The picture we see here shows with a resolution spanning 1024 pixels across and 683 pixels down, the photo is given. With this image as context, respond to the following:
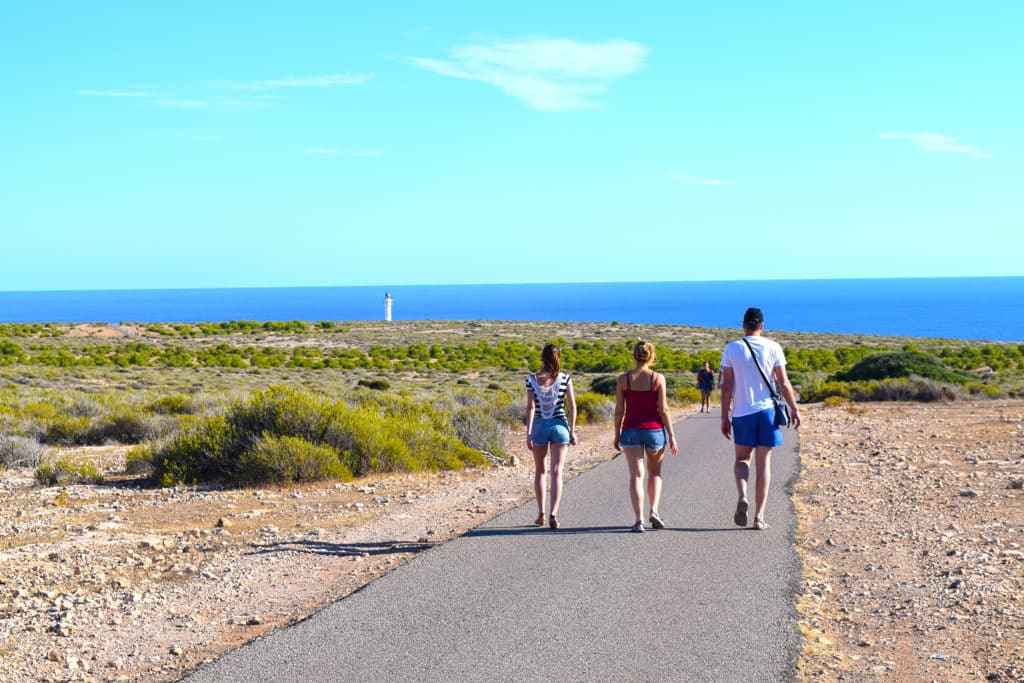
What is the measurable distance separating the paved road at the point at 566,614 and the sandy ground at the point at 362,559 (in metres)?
0.35

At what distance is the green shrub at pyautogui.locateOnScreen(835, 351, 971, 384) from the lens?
99.7ft

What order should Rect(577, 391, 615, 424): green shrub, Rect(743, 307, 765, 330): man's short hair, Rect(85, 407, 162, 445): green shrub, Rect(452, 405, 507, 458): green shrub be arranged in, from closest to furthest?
Rect(743, 307, 765, 330): man's short hair
Rect(452, 405, 507, 458): green shrub
Rect(85, 407, 162, 445): green shrub
Rect(577, 391, 615, 424): green shrub

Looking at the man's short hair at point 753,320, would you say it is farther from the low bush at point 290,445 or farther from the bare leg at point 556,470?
the low bush at point 290,445

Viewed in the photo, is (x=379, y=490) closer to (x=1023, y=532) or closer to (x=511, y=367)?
(x=1023, y=532)

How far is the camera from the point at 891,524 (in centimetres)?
926

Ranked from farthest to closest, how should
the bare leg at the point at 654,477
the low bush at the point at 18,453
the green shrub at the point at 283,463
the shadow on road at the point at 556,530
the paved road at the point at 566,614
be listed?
1. the low bush at the point at 18,453
2. the green shrub at the point at 283,463
3. the shadow on road at the point at 556,530
4. the bare leg at the point at 654,477
5. the paved road at the point at 566,614

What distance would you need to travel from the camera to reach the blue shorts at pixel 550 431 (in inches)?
334

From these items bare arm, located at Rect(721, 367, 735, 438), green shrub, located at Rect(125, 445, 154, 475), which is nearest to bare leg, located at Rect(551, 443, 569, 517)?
bare arm, located at Rect(721, 367, 735, 438)

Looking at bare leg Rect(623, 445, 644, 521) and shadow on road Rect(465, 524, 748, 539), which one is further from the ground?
bare leg Rect(623, 445, 644, 521)

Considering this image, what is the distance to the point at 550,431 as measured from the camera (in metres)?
8.49

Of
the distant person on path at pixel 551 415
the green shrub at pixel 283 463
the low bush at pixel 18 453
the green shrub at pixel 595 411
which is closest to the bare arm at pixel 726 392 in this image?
the distant person on path at pixel 551 415

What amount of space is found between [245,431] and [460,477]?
2.99 m

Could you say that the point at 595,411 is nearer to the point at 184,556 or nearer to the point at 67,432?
the point at 67,432

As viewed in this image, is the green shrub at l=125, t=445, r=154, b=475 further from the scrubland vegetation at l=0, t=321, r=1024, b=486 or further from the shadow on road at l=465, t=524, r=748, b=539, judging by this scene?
the shadow on road at l=465, t=524, r=748, b=539
